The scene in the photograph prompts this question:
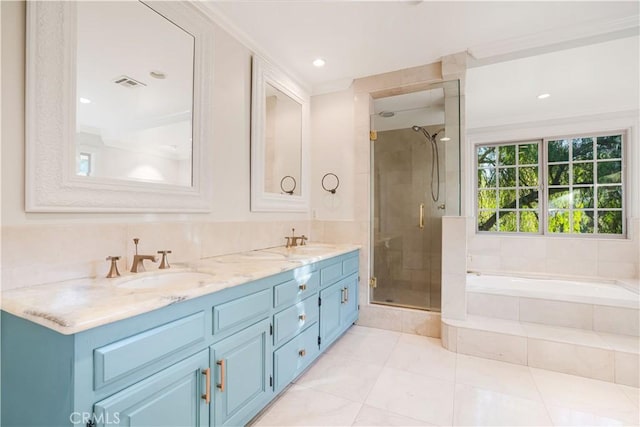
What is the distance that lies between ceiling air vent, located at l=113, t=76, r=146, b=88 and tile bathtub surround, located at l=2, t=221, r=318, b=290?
729mm

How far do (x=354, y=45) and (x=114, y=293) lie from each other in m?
2.43

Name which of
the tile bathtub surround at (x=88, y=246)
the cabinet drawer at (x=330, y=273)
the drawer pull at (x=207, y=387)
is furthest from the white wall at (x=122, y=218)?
the drawer pull at (x=207, y=387)

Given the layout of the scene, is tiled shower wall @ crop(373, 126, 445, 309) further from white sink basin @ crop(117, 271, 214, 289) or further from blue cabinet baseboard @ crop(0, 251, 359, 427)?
white sink basin @ crop(117, 271, 214, 289)

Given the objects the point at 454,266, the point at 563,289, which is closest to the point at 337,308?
the point at 454,266

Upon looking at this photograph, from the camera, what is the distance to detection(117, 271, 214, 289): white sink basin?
1364 mm

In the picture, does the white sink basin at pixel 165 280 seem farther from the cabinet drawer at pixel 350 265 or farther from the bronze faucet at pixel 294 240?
the cabinet drawer at pixel 350 265

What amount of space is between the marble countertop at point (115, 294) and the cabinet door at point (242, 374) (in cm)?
28

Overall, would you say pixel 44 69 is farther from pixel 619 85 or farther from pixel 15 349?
pixel 619 85

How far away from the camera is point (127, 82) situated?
1.58m

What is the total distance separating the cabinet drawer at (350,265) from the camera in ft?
8.70

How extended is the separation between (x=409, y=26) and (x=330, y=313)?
7.46 feet

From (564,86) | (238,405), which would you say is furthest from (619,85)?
(238,405)

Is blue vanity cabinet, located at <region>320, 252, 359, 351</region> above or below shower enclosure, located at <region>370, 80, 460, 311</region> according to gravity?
below

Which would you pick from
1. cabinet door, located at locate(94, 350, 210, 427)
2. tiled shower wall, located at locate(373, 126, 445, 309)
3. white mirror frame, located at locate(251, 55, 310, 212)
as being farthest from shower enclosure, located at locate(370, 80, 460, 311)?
cabinet door, located at locate(94, 350, 210, 427)
